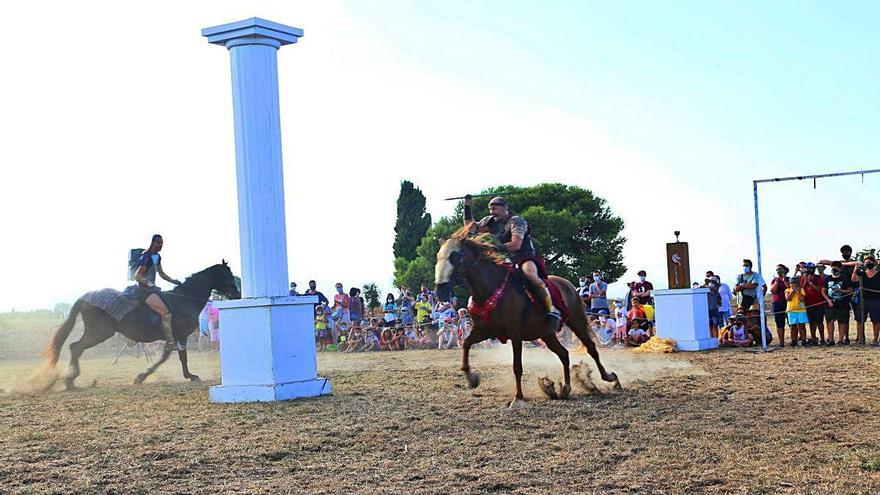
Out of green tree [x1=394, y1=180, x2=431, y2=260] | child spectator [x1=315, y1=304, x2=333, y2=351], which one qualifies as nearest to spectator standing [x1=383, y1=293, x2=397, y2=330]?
child spectator [x1=315, y1=304, x2=333, y2=351]

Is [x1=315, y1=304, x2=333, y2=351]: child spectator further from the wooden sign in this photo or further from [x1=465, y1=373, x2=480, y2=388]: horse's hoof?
[x1=465, y1=373, x2=480, y2=388]: horse's hoof

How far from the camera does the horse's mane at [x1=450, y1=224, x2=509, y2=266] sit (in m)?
10.4

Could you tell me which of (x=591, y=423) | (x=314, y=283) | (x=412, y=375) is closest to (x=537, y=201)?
(x=314, y=283)

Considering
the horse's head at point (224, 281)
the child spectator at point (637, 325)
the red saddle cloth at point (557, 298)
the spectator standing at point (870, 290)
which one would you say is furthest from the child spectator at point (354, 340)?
the red saddle cloth at point (557, 298)

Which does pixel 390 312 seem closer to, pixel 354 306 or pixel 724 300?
pixel 354 306

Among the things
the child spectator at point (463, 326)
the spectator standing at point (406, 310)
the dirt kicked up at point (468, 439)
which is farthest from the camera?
the spectator standing at point (406, 310)

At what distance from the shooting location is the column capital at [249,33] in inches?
453

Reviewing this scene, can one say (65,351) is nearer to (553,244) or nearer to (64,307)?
(64,307)

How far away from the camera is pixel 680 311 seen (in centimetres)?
1880

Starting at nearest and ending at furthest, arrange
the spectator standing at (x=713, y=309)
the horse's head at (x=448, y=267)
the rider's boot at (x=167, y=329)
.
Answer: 1. the horse's head at (x=448, y=267)
2. the rider's boot at (x=167, y=329)
3. the spectator standing at (x=713, y=309)

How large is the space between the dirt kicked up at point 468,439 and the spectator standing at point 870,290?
14.8 feet

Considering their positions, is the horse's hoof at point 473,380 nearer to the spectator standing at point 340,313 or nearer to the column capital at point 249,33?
the column capital at point 249,33

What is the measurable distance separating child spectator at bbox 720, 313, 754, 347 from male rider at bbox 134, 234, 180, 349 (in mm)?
11326

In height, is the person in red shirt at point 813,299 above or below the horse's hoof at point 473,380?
above
